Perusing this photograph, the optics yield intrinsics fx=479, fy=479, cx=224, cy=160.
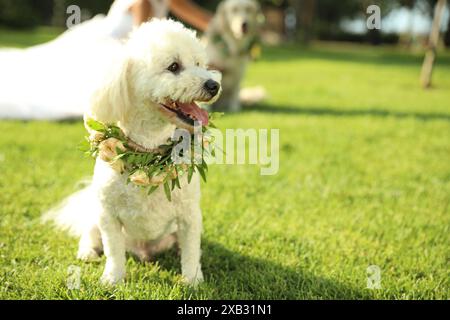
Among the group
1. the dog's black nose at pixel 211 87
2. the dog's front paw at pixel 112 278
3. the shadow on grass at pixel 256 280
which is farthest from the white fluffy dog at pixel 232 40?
the dog's front paw at pixel 112 278

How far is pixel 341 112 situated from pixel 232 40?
2117 mm

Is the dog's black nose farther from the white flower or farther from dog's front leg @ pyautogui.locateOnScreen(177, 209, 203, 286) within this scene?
dog's front leg @ pyautogui.locateOnScreen(177, 209, 203, 286)

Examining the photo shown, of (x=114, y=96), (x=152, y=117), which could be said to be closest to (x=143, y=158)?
(x=152, y=117)

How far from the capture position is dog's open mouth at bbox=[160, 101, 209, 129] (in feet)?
8.01

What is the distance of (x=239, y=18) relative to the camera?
7.21 metres

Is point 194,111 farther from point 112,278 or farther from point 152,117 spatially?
point 112,278

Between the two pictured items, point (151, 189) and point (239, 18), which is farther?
point (239, 18)

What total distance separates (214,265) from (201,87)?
1.19 metres

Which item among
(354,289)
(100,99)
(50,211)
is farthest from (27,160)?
(354,289)

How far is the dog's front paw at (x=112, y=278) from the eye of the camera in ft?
8.63

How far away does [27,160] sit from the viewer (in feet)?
15.6

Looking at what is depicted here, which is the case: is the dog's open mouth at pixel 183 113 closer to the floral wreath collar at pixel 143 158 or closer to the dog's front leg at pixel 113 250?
the floral wreath collar at pixel 143 158

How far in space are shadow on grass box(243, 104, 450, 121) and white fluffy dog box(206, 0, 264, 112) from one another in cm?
53
